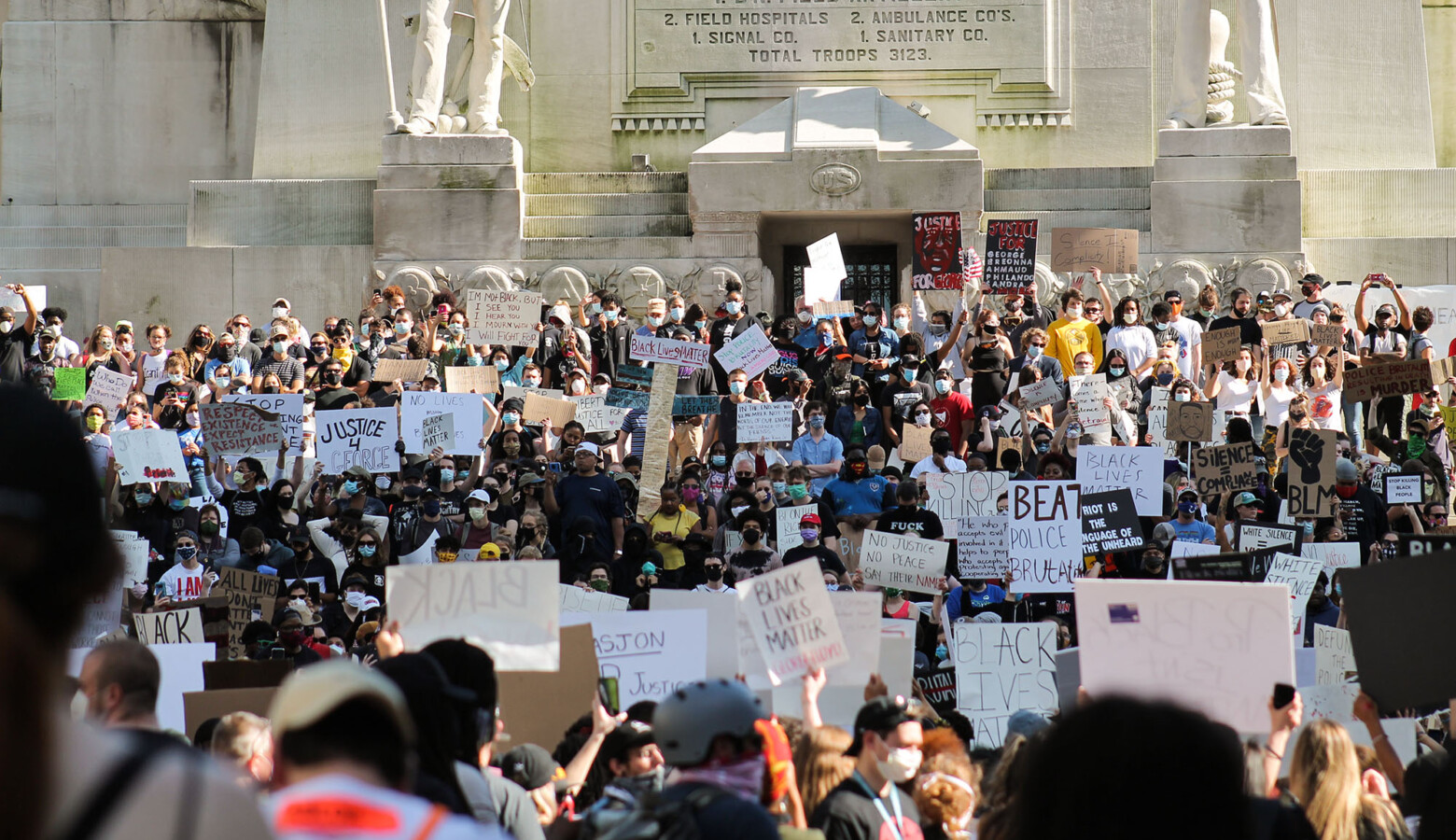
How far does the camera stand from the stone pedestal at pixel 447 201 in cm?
2053

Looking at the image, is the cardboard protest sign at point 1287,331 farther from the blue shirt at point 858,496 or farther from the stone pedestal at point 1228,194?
the blue shirt at point 858,496

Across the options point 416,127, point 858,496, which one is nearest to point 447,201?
point 416,127

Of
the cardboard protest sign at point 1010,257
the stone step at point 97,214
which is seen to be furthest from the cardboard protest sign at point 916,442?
the stone step at point 97,214

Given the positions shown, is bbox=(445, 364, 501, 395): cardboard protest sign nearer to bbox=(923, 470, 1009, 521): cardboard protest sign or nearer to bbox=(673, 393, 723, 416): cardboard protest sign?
bbox=(673, 393, 723, 416): cardboard protest sign

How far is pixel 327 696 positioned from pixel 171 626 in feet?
28.4

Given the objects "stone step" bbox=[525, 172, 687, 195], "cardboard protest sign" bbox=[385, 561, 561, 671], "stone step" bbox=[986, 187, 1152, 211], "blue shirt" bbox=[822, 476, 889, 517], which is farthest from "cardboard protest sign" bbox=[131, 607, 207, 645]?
"stone step" bbox=[986, 187, 1152, 211]

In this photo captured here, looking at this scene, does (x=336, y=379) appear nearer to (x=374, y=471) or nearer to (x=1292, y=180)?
(x=374, y=471)

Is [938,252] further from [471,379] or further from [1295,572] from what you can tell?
[1295,572]

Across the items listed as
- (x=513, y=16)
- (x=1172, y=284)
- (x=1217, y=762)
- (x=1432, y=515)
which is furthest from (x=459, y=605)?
(x=513, y=16)

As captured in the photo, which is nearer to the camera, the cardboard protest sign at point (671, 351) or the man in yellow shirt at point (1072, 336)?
the cardboard protest sign at point (671, 351)

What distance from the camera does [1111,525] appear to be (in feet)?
39.6

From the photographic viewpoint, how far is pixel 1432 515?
13.6 m

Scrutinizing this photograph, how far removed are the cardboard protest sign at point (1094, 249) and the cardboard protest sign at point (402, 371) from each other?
626 centimetres

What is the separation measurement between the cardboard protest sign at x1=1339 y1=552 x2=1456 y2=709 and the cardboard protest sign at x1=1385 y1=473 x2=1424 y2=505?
8187mm
